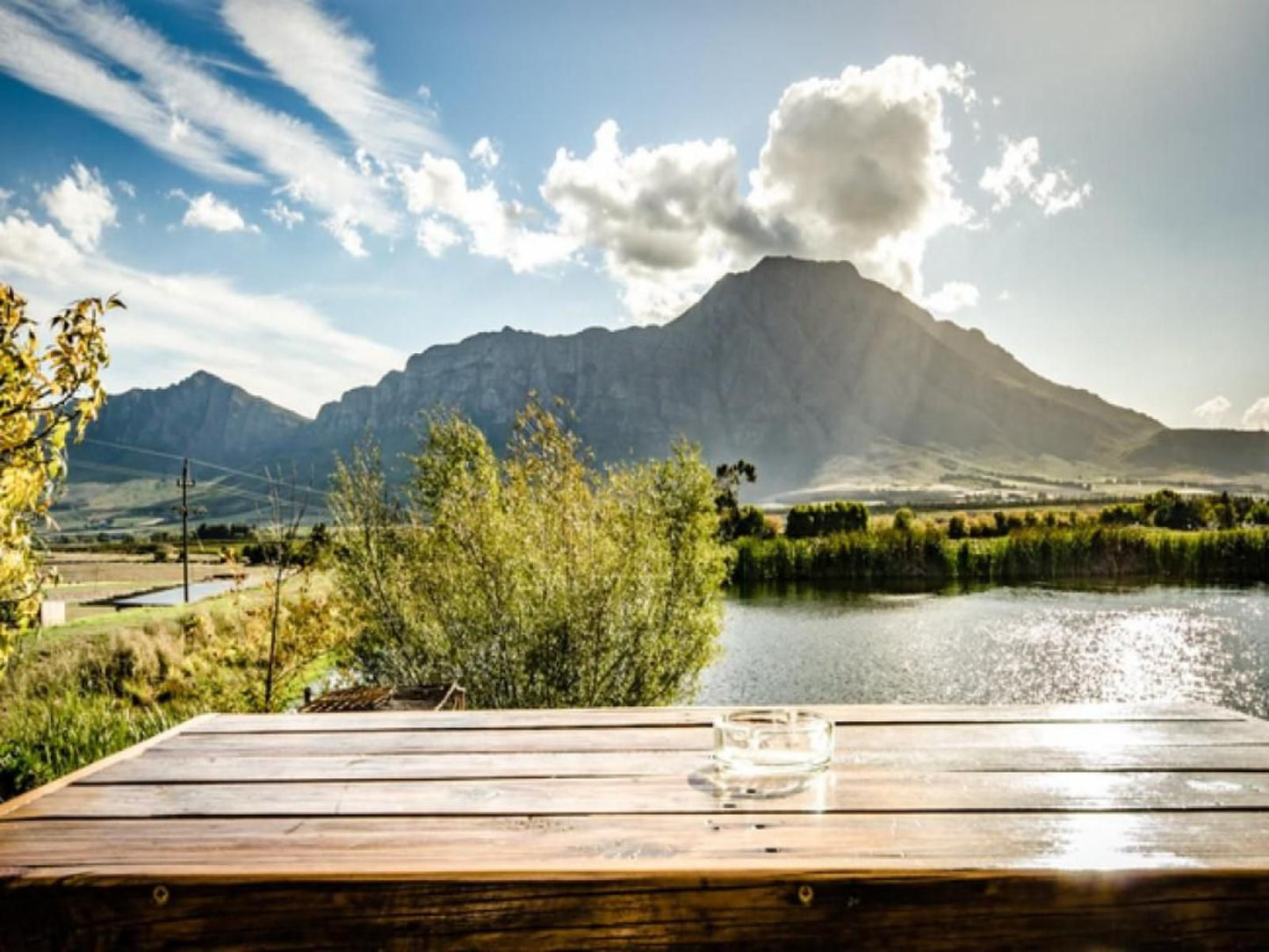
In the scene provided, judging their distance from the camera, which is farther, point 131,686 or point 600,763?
point 131,686

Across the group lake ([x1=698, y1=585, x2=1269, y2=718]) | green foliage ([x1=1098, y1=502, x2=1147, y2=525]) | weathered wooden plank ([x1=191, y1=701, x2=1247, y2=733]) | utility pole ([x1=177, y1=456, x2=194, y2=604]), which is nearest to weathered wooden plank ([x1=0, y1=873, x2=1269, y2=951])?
weathered wooden plank ([x1=191, y1=701, x2=1247, y2=733])

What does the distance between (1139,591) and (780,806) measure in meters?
30.5

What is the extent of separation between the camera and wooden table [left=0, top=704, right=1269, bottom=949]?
4.06ft

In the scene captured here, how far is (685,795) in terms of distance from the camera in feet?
5.23

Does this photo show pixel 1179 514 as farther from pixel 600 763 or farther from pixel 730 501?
pixel 600 763

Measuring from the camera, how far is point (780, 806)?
1518 mm

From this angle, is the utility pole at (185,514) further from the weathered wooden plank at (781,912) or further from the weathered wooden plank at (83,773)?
the weathered wooden plank at (781,912)

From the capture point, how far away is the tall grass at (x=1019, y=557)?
32406mm

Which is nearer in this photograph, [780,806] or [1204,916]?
[1204,916]

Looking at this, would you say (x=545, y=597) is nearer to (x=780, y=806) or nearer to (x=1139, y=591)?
(x=780, y=806)

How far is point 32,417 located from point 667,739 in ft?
10.3

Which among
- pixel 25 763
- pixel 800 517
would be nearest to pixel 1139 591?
pixel 800 517

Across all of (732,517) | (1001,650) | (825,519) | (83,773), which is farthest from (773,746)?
(825,519)

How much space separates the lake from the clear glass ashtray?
11280 mm
